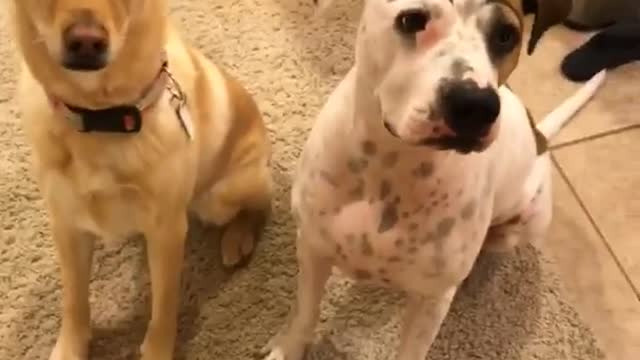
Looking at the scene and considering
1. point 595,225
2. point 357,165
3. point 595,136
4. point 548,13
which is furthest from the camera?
point 595,136

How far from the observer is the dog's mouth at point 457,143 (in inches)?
47.2

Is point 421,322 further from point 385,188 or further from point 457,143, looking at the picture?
point 457,143

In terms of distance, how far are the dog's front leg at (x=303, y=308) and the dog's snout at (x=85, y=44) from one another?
452 millimetres

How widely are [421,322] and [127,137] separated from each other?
49cm

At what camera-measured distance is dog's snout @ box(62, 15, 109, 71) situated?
1217 mm

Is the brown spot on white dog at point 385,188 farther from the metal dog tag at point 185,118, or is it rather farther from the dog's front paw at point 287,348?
the dog's front paw at point 287,348

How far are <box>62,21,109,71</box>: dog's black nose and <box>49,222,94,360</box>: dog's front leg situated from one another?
38 cm

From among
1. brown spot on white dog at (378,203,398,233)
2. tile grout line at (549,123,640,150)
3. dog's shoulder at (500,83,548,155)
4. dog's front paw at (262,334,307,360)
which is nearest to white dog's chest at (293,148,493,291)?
brown spot on white dog at (378,203,398,233)

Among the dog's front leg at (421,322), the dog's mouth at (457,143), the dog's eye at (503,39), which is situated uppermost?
the dog's eye at (503,39)

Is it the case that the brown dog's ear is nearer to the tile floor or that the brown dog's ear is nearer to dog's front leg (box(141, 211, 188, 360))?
dog's front leg (box(141, 211, 188, 360))

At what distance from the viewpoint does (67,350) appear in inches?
67.4

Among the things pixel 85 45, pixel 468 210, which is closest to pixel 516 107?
pixel 468 210

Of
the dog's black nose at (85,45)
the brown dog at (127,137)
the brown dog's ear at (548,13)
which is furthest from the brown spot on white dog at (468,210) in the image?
the dog's black nose at (85,45)

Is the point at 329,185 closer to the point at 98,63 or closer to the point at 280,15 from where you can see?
the point at 98,63
